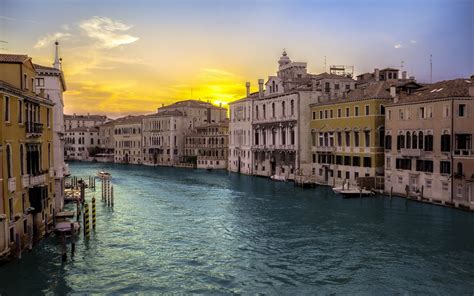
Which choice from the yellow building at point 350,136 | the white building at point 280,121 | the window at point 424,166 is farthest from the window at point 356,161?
the white building at point 280,121

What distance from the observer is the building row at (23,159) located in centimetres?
1166

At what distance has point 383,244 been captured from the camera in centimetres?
1504

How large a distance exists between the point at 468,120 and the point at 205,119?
46.5 meters

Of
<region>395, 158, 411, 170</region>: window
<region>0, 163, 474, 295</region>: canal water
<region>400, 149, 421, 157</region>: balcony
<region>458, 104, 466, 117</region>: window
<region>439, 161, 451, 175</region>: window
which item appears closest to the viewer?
<region>0, 163, 474, 295</region>: canal water

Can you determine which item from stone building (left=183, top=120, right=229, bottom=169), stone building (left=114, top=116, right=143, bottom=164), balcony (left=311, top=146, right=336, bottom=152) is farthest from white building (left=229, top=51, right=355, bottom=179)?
stone building (left=114, top=116, right=143, bottom=164)

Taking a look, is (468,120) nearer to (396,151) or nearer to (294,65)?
(396,151)

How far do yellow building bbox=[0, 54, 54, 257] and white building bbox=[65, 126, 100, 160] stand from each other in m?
61.9

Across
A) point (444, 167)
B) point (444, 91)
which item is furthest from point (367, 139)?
point (444, 167)

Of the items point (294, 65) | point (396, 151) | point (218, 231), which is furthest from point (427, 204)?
point (294, 65)

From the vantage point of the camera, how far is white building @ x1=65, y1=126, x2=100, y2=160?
248 ft

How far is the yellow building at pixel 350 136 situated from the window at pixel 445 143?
18.0 feet

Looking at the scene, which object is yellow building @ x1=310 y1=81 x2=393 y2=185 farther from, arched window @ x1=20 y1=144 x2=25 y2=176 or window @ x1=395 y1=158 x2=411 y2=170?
arched window @ x1=20 y1=144 x2=25 y2=176

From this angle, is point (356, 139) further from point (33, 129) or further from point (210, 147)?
point (210, 147)

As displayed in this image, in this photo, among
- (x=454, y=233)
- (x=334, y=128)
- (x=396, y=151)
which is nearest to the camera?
(x=454, y=233)
